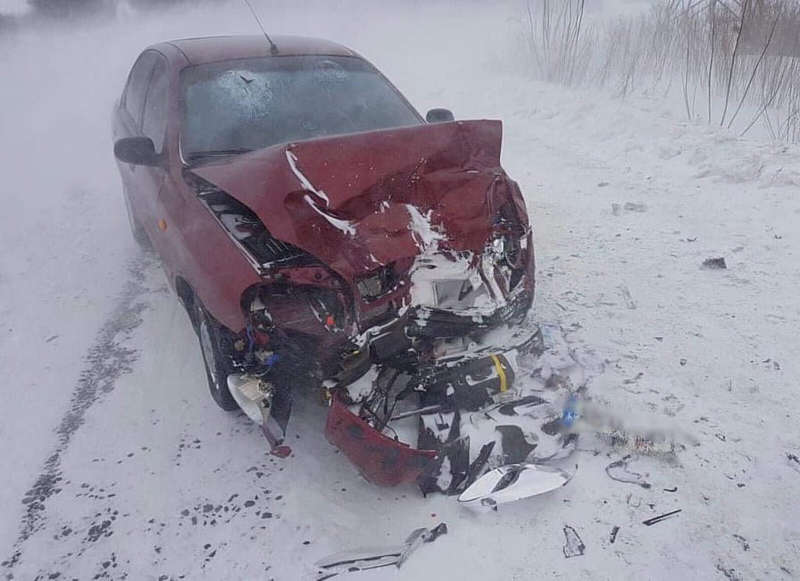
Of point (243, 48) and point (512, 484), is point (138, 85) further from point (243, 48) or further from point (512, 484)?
point (512, 484)

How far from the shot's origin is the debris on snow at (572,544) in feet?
7.48

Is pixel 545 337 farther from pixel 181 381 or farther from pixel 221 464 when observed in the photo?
pixel 181 381

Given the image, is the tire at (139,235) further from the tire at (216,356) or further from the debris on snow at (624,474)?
the debris on snow at (624,474)

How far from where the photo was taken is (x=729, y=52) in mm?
7609

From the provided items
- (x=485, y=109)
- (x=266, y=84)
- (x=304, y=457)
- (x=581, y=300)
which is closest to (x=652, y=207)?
(x=581, y=300)

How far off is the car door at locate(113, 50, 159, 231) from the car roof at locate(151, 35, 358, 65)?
246 millimetres

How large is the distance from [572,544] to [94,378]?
2944 mm

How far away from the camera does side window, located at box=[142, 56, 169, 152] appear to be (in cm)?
373

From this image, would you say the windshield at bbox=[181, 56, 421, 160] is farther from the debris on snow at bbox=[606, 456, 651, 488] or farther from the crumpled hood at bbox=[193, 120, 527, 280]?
the debris on snow at bbox=[606, 456, 651, 488]

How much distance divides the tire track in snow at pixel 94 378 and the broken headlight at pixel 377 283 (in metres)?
1.79

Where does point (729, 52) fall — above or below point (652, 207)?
above

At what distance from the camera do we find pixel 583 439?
9.26 ft

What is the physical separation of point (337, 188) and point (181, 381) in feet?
5.50

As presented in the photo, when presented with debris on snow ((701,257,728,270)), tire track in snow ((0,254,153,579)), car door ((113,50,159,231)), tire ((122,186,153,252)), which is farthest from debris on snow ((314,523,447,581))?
tire ((122,186,153,252))
